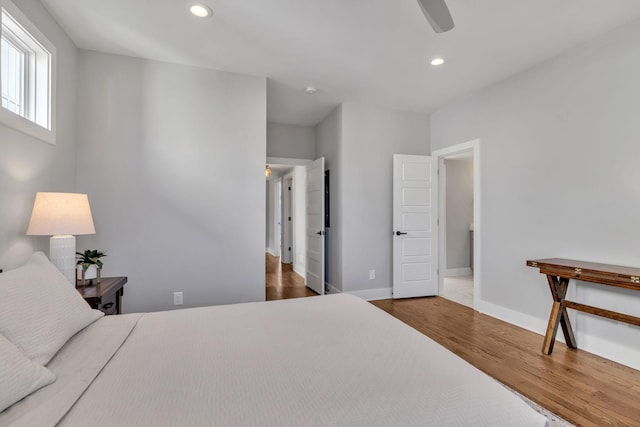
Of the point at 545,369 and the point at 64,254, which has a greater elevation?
the point at 64,254

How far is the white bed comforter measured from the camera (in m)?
0.79

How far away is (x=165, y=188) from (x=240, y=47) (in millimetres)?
1518

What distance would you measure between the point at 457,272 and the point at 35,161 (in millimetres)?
5953

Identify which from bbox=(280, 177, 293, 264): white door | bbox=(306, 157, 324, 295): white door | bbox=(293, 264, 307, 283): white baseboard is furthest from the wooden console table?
bbox=(280, 177, 293, 264): white door

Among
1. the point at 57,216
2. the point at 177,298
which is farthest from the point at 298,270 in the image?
the point at 57,216

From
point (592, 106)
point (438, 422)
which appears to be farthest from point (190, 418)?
point (592, 106)

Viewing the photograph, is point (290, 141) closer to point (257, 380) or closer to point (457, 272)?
point (457, 272)

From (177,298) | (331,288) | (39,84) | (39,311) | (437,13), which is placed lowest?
(331,288)

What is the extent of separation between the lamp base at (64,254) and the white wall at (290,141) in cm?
311

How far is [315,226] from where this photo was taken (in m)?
4.54

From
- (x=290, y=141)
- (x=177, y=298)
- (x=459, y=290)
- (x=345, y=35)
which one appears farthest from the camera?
(x=290, y=141)

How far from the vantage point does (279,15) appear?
7.29 ft

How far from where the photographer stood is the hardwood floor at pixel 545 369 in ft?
5.80

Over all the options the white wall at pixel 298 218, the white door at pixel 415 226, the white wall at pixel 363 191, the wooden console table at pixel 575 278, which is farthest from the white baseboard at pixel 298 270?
the wooden console table at pixel 575 278
